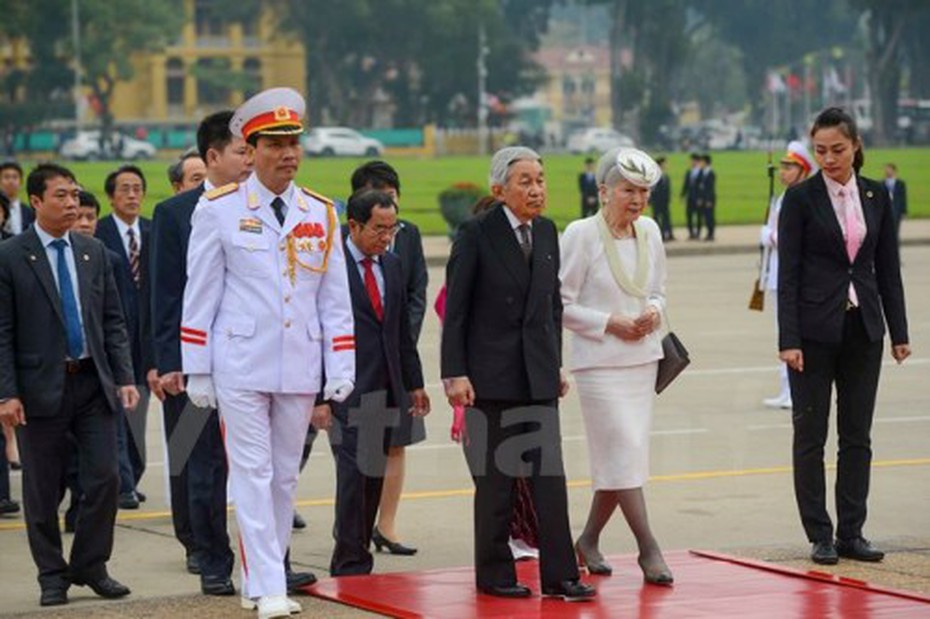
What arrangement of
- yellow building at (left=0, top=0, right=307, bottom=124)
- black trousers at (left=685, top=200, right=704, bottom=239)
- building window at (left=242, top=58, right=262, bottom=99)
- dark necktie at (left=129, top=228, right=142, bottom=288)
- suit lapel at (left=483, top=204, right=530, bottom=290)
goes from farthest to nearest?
yellow building at (left=0, top=0, right=307, bottom=124) < building window at (left=242, top=58, right=262, bottom=99) < black trousers at (left=685, top=200, right=704, bottom=239) < dark necktie at (left=129, top=228, right=142, bottom=288) < suit lapel at (left=483, top=204, right=530, bottom=290)

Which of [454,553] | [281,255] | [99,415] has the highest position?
[281,255]

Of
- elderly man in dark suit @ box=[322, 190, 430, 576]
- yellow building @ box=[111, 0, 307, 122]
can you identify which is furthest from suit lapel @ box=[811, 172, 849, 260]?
yellow building @ box=[111, 0, 307, 122]

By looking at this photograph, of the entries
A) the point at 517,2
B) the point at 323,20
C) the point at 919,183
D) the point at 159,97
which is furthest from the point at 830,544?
the point at 517,2

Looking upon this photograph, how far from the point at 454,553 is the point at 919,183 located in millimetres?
59375

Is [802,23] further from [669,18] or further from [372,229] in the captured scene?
[372,229]

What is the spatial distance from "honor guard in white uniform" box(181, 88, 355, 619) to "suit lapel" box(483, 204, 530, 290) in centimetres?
71

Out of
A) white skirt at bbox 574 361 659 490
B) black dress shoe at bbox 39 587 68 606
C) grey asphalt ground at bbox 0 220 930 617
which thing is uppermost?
white skirt at bbox 574 361 659 490

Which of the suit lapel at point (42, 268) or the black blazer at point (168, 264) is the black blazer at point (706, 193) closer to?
the black blazer at point (168, 264)

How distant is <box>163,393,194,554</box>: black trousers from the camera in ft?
31.8

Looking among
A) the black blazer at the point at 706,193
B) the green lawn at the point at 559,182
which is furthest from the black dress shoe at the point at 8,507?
the green lawn at the point at 559,182

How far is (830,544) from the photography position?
991cm

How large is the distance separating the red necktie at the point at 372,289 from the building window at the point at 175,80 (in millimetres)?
127860

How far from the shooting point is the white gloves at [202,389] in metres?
8.48

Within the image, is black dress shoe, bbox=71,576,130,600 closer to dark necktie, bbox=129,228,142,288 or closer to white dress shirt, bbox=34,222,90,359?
white dress shirt, bbox=34,222,90,359
